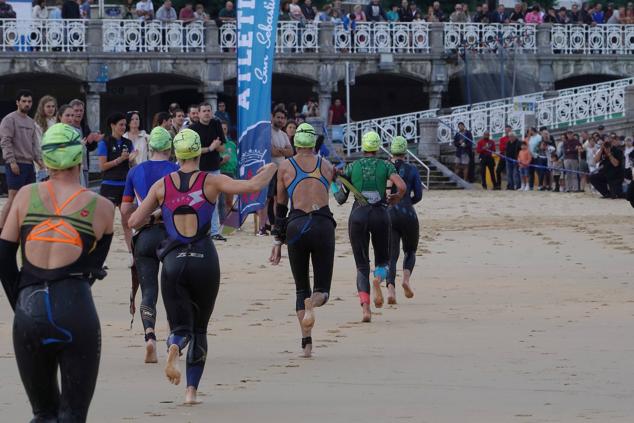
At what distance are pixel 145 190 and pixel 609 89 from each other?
102 ft

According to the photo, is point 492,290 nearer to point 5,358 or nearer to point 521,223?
point 5,358

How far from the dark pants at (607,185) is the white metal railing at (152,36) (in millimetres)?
11880

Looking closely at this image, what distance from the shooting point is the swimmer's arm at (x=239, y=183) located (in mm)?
8352

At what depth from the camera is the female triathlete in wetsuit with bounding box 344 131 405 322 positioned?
44.4ft

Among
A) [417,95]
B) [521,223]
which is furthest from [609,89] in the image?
[521,223]

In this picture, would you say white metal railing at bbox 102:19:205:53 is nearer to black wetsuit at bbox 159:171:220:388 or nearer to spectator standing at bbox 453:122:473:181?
spectator standing at bbox 453:122:473:181

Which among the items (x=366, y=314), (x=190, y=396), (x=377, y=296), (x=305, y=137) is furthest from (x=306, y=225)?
(x=190, y=396)

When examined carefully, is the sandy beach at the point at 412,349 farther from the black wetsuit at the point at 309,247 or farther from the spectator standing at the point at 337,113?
the spectator standing at the point at 337,113

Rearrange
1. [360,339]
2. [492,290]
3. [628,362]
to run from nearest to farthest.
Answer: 1. [628,362]
2. [360,339]
3. [492,290]

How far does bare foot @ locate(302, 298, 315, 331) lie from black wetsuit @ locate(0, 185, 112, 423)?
14.5 ft

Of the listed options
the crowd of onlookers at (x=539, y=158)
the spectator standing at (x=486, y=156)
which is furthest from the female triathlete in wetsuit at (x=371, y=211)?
the spectator standing at (x=486, y=156)

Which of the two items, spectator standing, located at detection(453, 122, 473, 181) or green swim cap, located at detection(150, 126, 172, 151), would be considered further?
spectator standing, located at detection(453, 122, 473, 181)

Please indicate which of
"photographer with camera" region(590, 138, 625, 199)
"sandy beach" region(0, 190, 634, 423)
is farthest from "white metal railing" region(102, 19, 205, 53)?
"sandy beach" region(0, 190, 634, 423)

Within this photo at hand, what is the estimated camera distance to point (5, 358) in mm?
10945
